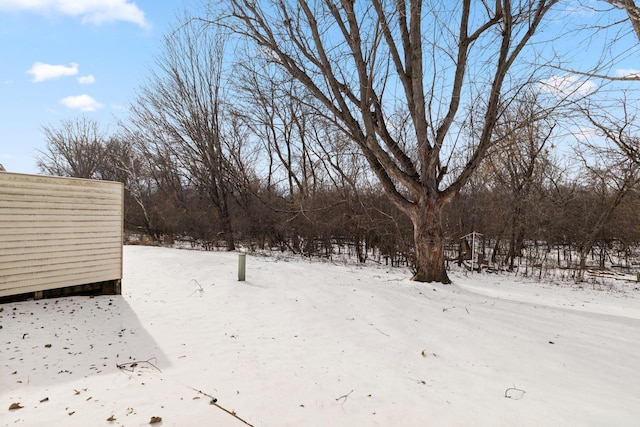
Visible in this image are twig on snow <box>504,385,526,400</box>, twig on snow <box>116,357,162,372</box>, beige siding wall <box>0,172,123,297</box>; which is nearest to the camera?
twig on snow <box>504,385,526,400</box>

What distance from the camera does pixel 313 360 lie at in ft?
11.3

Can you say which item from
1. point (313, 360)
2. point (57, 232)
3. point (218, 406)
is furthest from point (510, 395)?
point (57, 232)

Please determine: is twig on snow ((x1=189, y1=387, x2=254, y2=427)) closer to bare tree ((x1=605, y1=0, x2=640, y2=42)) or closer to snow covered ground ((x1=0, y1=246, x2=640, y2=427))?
snow covered ground ((x1=0, y1=246, x2=640, y2=427))

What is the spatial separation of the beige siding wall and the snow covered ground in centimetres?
39

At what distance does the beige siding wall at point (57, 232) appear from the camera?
4633 millimetres

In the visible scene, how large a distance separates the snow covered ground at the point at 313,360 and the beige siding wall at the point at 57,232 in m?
0.39

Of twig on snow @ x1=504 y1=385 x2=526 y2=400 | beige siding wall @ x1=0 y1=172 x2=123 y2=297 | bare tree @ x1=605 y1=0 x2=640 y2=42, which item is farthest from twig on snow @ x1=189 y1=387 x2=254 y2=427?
bare tree @ x1=605 y1=0 x2=640 y2=42

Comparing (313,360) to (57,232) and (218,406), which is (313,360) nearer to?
(218,406)

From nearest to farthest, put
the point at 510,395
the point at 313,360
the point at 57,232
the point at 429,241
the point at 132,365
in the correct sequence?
the point at 510,395 → the point at 132,365 → the point at 313,360 → the point at 57,232 → the point at 429,241

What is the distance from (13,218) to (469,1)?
912cm

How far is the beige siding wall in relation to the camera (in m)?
4.63

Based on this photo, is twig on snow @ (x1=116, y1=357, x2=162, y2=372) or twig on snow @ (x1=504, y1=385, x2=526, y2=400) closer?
twig on snow @ (x1=504, y1=385, x2=526, y2=400)

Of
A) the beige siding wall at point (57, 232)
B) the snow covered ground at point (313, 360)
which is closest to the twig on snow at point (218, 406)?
the snow covered ground at point (313, 360)

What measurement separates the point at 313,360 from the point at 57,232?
446 cm
